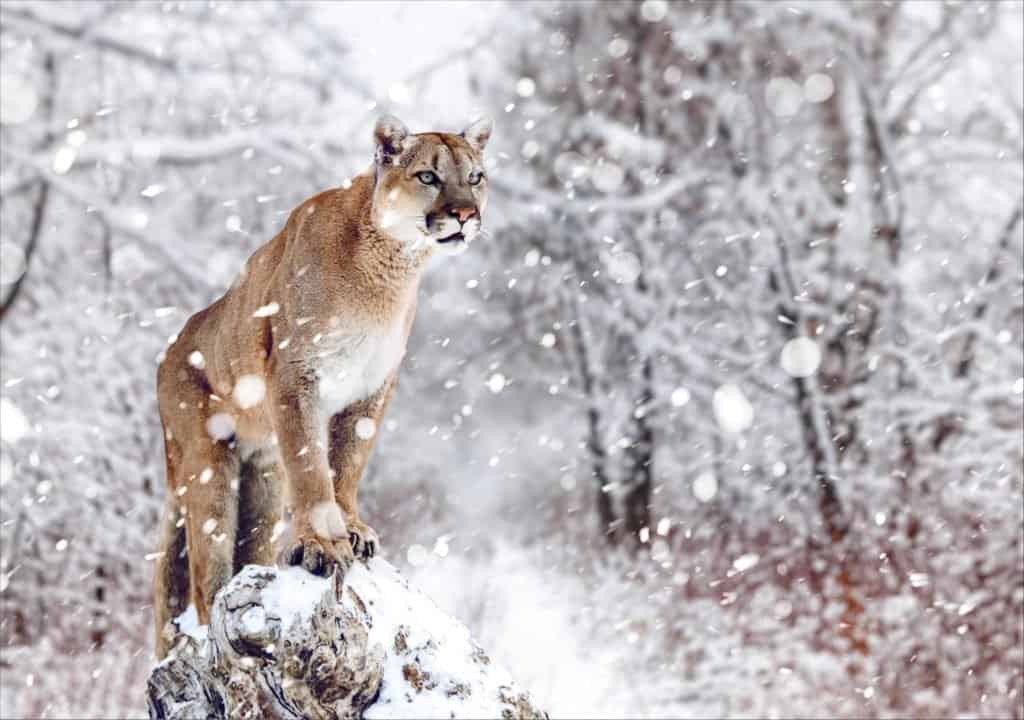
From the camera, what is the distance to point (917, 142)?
13.3 metres

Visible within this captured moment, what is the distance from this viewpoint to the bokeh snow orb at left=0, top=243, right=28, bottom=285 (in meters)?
10.8

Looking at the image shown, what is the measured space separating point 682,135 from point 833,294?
3376 mm

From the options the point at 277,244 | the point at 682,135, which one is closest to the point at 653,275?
the point at 682,135

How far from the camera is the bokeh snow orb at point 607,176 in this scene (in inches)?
582

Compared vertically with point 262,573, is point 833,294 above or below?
below

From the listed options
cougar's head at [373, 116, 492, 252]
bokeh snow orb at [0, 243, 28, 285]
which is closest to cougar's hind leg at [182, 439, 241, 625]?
cougar's head at [373, 116, 492, 252]

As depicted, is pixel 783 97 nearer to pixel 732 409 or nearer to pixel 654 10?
pixel 654 10

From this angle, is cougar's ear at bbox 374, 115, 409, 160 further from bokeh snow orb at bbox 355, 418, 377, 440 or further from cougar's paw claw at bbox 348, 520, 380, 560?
cougar's paw claw at bbox 348, 520, 380, 560

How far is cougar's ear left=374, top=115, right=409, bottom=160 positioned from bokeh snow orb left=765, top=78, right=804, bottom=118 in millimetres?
11370

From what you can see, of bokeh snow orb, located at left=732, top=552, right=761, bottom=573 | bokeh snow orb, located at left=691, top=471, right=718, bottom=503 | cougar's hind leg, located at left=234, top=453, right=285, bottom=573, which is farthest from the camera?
bokeh snow orb, located at left=691, top=471, right=718, bottom=503

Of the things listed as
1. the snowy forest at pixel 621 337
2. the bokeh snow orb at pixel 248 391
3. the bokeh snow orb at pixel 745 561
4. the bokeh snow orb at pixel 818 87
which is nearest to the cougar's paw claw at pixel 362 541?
the bokeh snow orb at pixel 248 391

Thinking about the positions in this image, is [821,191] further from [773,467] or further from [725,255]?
[773,467]

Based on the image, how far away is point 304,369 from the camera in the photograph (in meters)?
3.74

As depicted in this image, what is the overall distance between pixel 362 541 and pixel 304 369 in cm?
60
